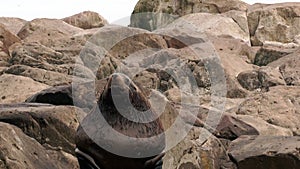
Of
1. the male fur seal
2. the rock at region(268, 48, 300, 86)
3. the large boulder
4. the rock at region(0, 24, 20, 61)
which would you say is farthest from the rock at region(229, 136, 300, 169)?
the rock at region(0, 24, 20, 61)

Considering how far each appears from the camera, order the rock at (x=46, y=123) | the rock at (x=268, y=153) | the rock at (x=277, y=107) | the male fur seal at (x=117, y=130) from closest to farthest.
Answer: the male fur seal at (x=117, y=130), the rock at (x=46, y=123), the rock at (x=268, y=153), the rock at (x=277, y=107)

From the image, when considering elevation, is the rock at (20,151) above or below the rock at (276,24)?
above

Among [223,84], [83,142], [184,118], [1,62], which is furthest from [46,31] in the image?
[83,142]

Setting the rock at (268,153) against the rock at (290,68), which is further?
the rock at (290,68)

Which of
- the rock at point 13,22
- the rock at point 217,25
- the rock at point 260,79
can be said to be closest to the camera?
the rock at point 260,79

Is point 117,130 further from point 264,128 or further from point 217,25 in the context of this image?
point 217,25

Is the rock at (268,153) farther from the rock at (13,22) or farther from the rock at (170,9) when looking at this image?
the rock at (170,9)

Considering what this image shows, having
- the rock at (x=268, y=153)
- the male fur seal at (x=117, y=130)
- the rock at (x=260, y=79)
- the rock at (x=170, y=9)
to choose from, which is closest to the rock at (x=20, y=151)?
the male fur seal at (x=117, y=130)

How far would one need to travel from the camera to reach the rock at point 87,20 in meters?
34.5

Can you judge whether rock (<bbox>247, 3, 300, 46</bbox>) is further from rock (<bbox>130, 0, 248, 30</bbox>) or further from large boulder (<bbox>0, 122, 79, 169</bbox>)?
large boulder (<bbox>0, 122, 79, 169</bbox>)

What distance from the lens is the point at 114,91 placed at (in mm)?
6918

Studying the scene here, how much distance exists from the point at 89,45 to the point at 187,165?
892cm

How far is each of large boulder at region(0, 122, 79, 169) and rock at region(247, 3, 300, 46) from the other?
26.0 m

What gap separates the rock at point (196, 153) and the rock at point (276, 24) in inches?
919
